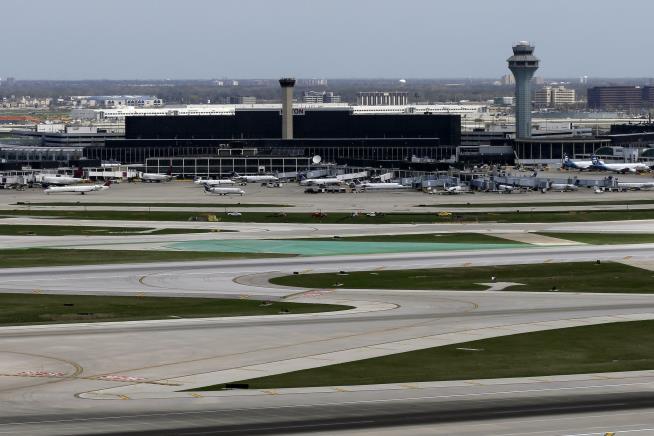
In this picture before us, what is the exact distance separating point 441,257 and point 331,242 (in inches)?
681

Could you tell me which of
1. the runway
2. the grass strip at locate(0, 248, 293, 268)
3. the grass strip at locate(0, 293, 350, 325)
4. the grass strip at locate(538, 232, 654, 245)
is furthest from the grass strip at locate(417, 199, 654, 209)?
the grass strip at locate(0, 293, 350, 325)

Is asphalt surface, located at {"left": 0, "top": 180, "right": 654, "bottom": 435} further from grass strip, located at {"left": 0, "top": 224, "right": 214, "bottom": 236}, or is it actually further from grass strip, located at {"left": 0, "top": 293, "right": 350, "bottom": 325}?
grass strip, located at {"left": 0, "top": 224, "right": 214, "bottom": 236}

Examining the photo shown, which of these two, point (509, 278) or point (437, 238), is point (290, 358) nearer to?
point (509, 278)

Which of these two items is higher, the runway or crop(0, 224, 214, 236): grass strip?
the runway

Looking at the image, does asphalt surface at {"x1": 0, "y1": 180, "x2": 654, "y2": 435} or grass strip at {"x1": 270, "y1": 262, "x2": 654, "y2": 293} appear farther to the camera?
grass strip at {"x1": 270, "y1": 262, "x2": 654, "y2": 293}

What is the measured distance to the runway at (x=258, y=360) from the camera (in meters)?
50.2

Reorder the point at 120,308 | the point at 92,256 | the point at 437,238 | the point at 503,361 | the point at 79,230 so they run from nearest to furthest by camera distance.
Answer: the point at 503,361, the point at 120,308, the point at 92,256, the point at 437,238, the point at 79,230

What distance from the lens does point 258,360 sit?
209 ft

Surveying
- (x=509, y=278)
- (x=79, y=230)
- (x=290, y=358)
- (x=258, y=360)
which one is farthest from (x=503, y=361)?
(x=79, y=230)

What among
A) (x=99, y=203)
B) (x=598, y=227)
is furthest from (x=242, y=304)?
(x=99, y=203)

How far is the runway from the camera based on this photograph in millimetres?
50250

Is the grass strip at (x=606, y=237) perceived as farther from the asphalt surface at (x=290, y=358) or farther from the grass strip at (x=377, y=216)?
the grass strip at (x=377, y=216)

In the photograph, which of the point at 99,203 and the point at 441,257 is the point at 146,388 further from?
the point at 99,203

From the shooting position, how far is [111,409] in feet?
169
